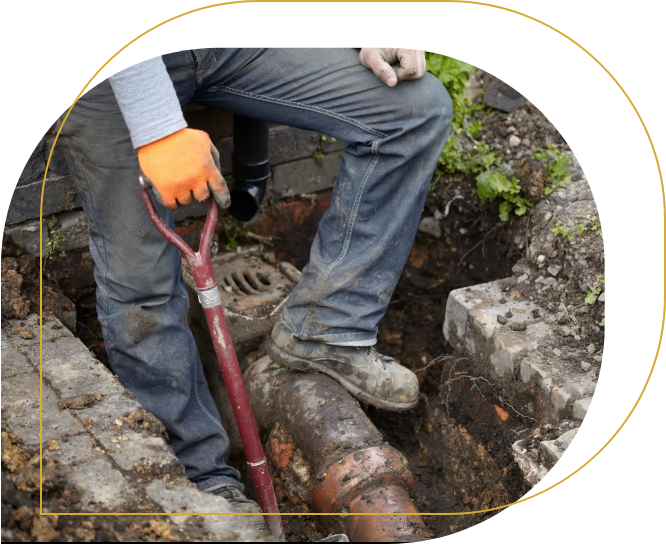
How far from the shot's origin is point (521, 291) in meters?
2.82

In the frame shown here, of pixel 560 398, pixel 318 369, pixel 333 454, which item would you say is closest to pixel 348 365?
pixel 318 369

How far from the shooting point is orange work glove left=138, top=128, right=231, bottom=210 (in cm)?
189

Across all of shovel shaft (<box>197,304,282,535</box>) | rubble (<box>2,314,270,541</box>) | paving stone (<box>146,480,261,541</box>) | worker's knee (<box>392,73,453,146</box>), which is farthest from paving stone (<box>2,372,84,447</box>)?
worker's knee (<box>392,73,453,146</box>)

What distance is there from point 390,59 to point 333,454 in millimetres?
1235

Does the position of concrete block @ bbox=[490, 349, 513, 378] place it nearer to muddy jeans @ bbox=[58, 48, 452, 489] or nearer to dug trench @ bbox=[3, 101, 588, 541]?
dug trench @ bbox=[3, 101, 588, 541]

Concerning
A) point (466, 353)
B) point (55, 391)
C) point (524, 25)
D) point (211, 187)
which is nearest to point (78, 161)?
point (211, 187)

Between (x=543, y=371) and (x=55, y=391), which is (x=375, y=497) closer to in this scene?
(x=543, y=371)

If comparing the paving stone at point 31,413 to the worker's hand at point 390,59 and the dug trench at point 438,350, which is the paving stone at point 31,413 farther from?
the worker's hand at point 390,59

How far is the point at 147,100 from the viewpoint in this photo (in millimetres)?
1820

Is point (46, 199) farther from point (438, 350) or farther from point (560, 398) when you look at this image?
point (560, 398)

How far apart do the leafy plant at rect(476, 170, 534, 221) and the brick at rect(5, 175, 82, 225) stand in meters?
1.61

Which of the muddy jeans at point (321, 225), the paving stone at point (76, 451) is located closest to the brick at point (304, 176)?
the muddy jeans at point (321, 225)

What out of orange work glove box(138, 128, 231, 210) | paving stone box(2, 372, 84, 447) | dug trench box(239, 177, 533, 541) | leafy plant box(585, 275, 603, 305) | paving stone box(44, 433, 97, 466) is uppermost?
orange work glove box(138, 128, 231, 210)

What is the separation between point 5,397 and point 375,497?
3.55 ft
